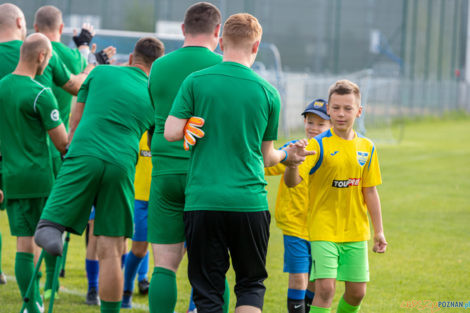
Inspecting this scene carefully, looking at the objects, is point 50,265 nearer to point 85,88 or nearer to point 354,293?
point 85,88

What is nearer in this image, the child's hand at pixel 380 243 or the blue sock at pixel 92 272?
the child's hand at pixel 380 243

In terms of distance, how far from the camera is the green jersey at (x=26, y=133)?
17.1ft

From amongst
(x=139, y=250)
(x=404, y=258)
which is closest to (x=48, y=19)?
(x=139, y=250)

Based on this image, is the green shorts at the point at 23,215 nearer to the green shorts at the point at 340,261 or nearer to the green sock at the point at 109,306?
the green sock at the point at 109,306

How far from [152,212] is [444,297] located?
10.8ft

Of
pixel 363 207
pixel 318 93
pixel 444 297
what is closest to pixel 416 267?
pixel 444 297

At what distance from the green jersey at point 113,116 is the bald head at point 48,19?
69.4 inches

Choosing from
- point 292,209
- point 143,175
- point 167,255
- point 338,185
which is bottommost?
point 167,255

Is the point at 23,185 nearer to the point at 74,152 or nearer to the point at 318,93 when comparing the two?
the point at 74,152

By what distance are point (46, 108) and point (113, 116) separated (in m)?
0.66

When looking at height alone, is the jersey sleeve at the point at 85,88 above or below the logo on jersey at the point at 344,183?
above

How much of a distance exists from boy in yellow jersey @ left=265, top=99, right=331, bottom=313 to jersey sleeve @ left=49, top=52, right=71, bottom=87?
1989 millimetres

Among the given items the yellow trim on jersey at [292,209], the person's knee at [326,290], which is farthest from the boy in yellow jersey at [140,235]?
the person's knee at [326,290]

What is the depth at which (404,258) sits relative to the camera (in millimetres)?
8164
